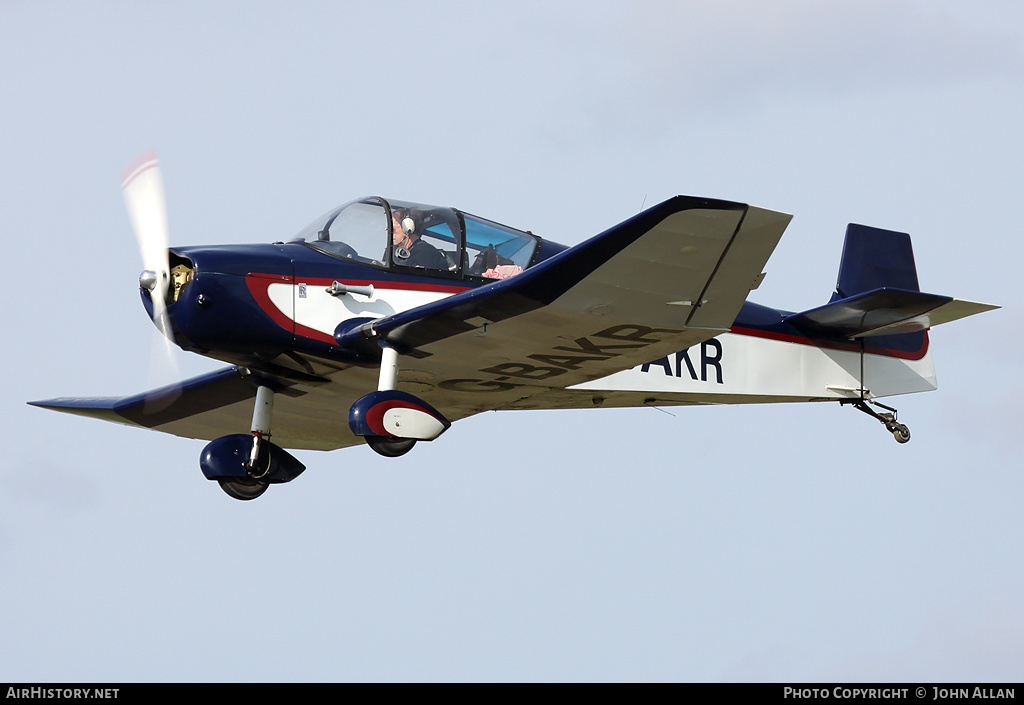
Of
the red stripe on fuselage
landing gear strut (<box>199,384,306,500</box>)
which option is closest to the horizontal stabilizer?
the red stripe on fuselage

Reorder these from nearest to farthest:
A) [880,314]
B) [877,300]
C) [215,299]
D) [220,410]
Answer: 1. [215,299]
2. [877,300]
3. [880,314]
4. [220,410]

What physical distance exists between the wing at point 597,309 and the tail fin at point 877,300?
282cm

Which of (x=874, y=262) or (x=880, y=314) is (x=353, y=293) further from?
(x=874, y=262)

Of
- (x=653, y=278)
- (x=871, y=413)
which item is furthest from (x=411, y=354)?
(x=871, y=413)

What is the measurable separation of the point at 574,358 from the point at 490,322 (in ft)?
3.54

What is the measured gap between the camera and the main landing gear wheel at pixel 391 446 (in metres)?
10.5

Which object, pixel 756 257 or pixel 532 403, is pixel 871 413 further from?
pixel 756 257

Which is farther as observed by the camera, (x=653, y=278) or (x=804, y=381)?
(x=804, y=381)

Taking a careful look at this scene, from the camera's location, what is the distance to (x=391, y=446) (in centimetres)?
1052

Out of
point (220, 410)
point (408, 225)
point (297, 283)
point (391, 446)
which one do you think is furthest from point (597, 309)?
point (220, 410)

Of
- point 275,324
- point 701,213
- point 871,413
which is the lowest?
point 871,413

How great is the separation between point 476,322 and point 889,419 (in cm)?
538

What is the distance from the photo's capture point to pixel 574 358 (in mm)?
11242

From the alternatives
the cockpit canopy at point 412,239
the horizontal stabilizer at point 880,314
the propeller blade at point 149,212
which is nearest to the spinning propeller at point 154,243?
the propeller blade at point 149,212
